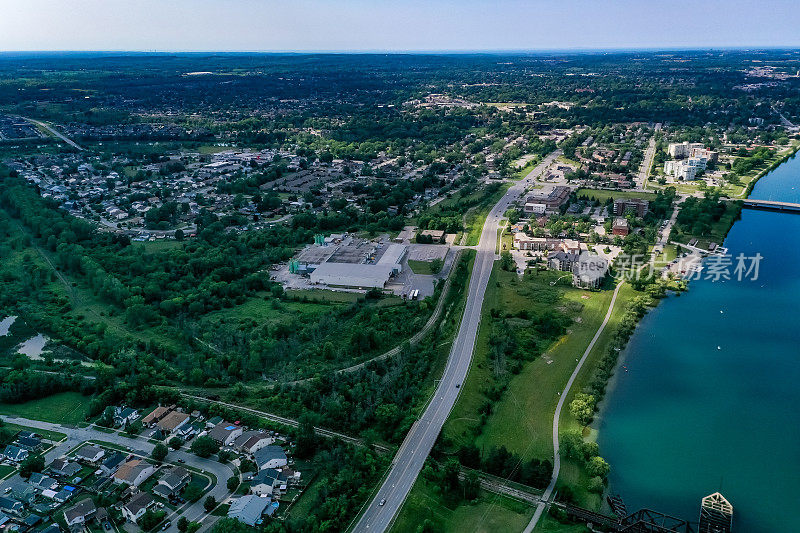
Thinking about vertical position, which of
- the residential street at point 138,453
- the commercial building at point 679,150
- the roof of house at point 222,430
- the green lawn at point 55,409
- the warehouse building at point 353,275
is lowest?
the green lawn at point 55,409

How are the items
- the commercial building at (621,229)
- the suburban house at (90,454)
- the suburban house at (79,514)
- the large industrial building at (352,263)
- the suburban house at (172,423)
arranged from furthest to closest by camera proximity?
the commercial building at (621,229) → the large industrial building at (352,263) → the suburban house at (172,423) → the suburban house at (90,454) → the suburban house at (79,514)

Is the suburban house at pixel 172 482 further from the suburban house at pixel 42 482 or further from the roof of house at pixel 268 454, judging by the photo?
the suburban house at pixel 42 482

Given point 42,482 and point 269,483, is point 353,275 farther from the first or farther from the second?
point 42,482

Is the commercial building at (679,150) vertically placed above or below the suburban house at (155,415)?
above

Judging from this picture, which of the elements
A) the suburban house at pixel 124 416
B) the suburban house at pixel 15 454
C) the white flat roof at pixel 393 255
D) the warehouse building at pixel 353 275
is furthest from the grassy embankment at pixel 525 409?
the suburban house at pixel 15 454

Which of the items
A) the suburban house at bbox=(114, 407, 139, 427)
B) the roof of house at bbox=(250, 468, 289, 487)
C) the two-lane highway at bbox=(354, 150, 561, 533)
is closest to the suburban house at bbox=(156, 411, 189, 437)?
the suburban house at bbox=(114, 407, 139, 427)

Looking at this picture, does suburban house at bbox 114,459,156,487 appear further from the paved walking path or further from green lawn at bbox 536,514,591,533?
green lawn at bbox 536,514,591,533

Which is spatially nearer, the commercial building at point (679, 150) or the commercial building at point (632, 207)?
the commercial building at point (632, 207)
